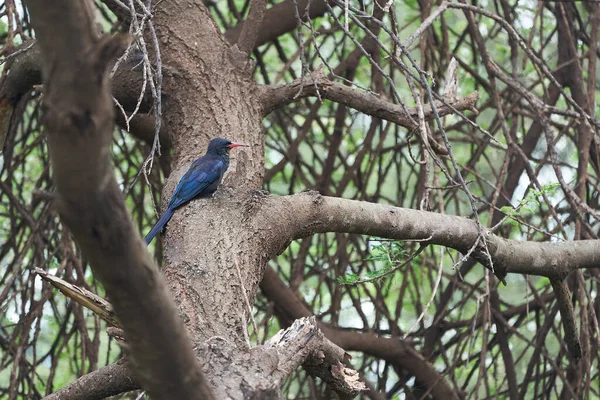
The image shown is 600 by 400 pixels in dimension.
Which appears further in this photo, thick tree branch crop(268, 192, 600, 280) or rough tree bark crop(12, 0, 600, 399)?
thick tree branch crop(268, 192, 600, 280)

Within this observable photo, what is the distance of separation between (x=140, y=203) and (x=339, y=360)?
3151 mm

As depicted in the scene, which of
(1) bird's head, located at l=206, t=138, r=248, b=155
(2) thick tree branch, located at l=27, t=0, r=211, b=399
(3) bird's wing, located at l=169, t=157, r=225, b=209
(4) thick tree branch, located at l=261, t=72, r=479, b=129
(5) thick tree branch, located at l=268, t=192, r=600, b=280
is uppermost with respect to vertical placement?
(4) thick tree branch, located at l=261, t=72, r=479, b=129

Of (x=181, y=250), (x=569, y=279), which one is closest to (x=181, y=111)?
(x=181, y=250)

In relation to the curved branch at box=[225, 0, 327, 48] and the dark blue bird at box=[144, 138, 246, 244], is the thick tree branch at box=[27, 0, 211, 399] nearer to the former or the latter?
the dark blue bird at box=[144, 138, 246, 244]

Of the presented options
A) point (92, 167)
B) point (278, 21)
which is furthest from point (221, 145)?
point (92, 167)

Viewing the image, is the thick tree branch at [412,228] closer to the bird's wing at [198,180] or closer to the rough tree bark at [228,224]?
the rough tree bark at [228,224]

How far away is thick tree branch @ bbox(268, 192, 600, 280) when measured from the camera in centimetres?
326

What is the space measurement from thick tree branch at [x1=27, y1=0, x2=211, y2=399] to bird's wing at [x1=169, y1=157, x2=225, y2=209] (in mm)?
1840

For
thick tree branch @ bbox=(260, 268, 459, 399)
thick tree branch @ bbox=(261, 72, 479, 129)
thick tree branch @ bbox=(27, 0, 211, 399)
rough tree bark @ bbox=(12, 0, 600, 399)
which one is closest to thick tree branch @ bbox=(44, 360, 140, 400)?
rough tree bark @ bbox=(12, 0, 600, 399)

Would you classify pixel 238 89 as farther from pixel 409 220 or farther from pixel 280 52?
pixel 280 52

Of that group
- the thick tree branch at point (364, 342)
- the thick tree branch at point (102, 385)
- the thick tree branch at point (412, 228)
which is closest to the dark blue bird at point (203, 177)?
the thick tree branch at point (412, 228)

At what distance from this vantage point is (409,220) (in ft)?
11.2

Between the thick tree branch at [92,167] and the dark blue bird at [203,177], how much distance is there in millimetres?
1835

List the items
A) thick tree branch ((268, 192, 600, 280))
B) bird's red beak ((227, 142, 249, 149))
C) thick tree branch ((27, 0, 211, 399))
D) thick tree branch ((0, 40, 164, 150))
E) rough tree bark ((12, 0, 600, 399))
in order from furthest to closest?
thick tree branch ((0, 40, 164, 150)), bird's red beak ((227, 142, 249, 149)), thick tree branch ((268, 192, 600, 280)), rough tree bark ((12, 0, 600, 399)), thick tree branch ((27, 0, 211, 399))
